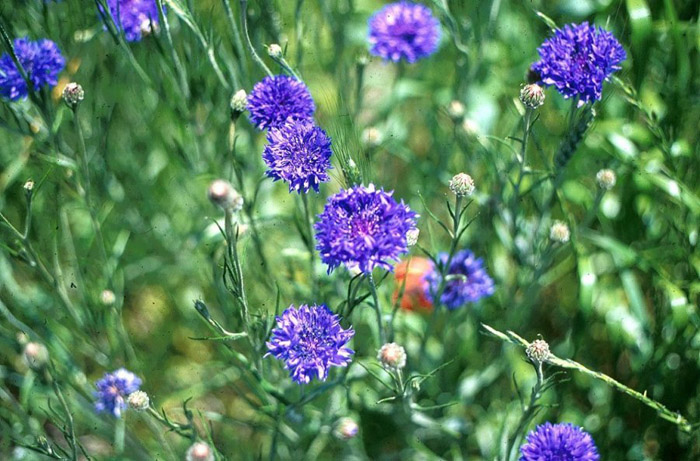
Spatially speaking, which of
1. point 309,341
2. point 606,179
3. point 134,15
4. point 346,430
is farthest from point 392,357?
point 134,15

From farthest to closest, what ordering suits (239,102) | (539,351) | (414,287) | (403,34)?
(414,287), (403,34), (239,102), (539,351)

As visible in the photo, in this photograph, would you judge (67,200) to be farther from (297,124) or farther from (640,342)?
(640,342)

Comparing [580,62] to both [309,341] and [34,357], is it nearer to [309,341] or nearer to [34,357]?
[309,341]

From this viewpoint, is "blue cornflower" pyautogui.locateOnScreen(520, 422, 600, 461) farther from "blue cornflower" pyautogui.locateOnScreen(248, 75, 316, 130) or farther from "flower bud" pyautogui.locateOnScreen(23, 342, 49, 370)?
"flower bud" pyautogui.locateOnScreen(23, 342, 49, 370)

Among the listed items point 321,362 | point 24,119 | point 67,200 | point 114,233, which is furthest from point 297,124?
point 67,200

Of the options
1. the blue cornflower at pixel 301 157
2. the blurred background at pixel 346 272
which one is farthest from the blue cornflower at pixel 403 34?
the blue cornflower at pixel 301 157

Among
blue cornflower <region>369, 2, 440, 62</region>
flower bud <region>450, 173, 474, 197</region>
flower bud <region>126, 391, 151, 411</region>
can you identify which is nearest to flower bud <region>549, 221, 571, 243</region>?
flower bud <region>450, 173, 474, 197</region>
